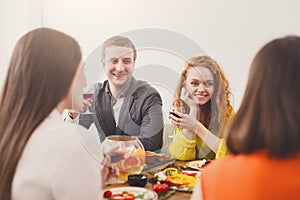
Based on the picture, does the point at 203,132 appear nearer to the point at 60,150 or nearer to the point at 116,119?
the point at 116,119

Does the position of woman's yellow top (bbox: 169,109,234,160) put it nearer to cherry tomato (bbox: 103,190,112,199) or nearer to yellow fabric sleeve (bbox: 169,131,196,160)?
yellow fabric sleeve (bbox: 169,131,196,160)

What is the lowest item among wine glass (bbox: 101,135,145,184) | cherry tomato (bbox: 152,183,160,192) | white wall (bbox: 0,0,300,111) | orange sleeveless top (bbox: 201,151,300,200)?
cherry tomato (bbox: 152,183,160,192)

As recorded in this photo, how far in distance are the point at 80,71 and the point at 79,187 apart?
1.04 ft

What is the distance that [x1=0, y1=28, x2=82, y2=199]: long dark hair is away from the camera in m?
0.94

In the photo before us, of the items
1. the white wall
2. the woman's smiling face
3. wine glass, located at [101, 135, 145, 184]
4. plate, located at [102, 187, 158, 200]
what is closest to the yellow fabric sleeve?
the woman's smiling face

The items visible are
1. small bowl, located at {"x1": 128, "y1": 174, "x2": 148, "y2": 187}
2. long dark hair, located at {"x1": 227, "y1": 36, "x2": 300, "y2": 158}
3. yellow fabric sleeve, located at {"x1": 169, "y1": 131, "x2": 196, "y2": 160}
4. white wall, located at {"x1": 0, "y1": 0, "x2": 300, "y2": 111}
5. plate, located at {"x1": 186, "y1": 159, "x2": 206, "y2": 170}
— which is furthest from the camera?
white wall, located at {"x1": 0, "y1": 0, "x2": 300, "y2": 111}

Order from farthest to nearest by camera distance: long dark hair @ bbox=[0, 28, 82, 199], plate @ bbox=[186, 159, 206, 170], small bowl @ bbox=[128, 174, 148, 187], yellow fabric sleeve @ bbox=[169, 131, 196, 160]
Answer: yellow fabric sleeve @ bbox=[169, 131, 196, 160]
plate @ bbox=[186, 159, 206, 170]
small bowl @ bbox=[128, 174, 148, 187]
long dark hair @ bbox=[0, 28, 82, 199]

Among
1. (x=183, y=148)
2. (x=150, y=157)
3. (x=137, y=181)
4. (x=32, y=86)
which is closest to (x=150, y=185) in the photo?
(x=137, y=181)

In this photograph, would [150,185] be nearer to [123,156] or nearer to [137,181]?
[137,181]

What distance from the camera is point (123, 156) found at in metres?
1.36

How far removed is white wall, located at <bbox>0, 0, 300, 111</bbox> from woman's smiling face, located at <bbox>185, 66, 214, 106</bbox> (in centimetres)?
70

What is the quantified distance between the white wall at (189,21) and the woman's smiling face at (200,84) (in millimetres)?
698

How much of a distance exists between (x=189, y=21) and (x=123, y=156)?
177cm

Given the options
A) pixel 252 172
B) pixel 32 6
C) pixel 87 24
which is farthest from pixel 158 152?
pixel 32 6
